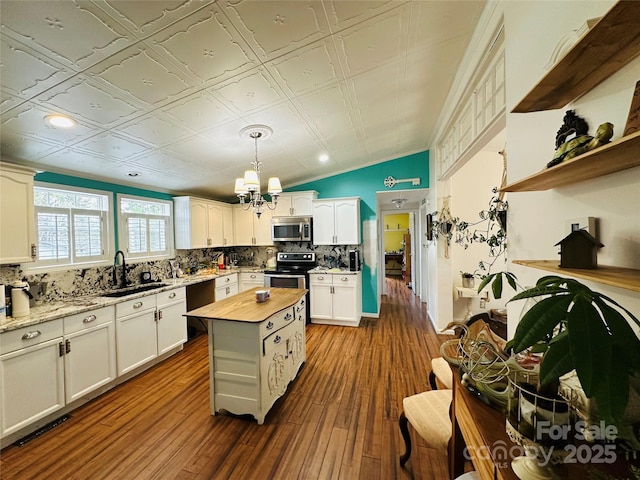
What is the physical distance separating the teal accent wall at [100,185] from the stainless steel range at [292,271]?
2.21 m

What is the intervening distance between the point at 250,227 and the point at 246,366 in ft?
11.1

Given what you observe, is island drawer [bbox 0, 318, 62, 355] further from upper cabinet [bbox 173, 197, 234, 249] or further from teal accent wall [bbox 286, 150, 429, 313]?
teal accent wall [bbox 286, 150, 429, 313]

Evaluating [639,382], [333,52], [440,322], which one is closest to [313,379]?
[440,322]

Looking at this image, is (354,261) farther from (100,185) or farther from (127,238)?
(100,185)

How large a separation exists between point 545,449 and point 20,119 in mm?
3297

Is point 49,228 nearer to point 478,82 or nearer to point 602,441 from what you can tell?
point 602,441

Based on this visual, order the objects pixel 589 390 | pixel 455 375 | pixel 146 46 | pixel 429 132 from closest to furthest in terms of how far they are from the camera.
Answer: pixel 589 390 < pixel 455 375 < pixel 146 46 < pixel 429 132

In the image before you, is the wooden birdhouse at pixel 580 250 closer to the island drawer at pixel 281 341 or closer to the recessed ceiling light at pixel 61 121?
the island drawer at pixel 281 341

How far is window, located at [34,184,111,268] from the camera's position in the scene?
2646 mm

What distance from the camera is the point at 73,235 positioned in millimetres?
2896

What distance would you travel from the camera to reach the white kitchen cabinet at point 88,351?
7.38 feet

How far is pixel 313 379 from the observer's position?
2766 millimetres

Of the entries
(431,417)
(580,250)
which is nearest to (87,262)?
(431,417)

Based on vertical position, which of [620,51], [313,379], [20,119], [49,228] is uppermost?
[20,119]
